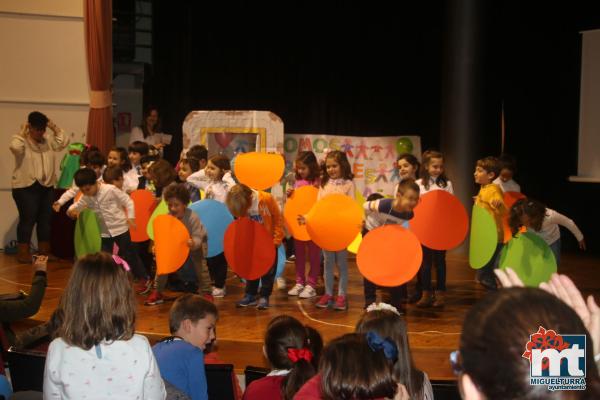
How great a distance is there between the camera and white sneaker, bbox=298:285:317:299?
217 inches

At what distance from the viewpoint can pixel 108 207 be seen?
538 cm

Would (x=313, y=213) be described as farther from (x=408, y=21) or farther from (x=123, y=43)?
(x=123, y=43)

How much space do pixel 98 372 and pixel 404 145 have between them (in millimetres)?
6848

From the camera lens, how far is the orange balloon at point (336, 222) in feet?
16.1

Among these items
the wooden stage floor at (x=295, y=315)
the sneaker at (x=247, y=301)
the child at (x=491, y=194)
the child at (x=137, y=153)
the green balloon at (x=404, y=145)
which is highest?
the green balloon at (x=404, y=145)

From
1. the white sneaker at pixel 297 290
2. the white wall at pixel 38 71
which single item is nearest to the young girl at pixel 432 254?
the white sneaker at pixel 297 290

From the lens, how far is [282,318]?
269 cm

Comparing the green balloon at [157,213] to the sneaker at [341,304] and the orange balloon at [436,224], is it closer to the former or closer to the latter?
the sneaker at [341,304]

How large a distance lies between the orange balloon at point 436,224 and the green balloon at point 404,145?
3.60 meters

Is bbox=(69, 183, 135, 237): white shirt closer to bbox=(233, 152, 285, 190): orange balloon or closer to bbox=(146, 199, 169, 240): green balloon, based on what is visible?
bbox=(146, 199, 169, 240): green balloon

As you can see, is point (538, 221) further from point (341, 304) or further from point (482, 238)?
point (341, 304)

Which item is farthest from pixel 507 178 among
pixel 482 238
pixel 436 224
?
pixel 436 224

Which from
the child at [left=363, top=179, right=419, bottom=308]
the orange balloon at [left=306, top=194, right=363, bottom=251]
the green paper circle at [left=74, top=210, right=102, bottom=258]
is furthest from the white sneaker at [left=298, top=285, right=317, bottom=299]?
the green paper circle at [left=74, top=210, right=102, bottom=258]

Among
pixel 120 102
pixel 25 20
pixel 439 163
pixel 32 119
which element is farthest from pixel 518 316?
pixel 120 102
